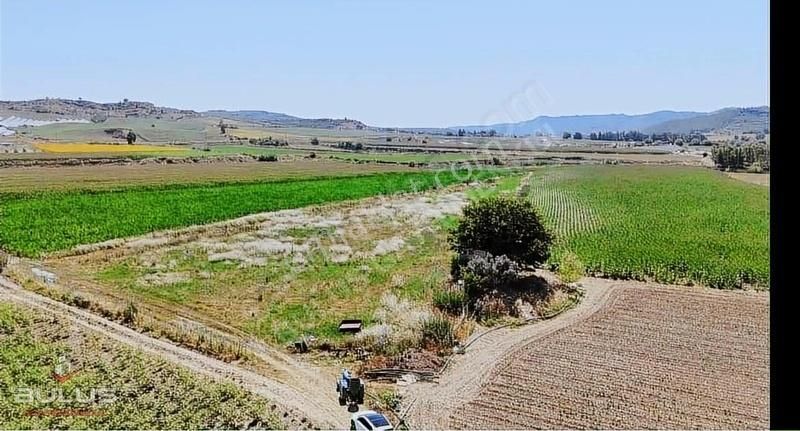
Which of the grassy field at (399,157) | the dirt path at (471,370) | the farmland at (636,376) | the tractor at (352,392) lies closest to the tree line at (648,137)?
the farmland at (636,376)

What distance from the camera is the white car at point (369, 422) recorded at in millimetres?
3416

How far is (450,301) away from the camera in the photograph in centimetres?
588

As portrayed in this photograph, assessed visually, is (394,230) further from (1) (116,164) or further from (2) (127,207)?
(1) (116,164)

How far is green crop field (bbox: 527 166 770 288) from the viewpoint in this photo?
7.28m

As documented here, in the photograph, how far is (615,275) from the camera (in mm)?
7332

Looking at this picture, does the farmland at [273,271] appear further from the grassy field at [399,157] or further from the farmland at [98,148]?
the grassy field at [399,157]

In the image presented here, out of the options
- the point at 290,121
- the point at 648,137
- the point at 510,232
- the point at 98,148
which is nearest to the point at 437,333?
the point at 510,232

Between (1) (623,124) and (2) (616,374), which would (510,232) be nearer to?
(2) (616,374)

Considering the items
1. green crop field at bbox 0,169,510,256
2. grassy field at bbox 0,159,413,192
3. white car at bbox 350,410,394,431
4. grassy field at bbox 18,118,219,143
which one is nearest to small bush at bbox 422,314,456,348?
white car at bbox 350,410,394,431

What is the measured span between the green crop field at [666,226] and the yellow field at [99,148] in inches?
367

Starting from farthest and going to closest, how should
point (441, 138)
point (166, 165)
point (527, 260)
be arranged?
1. point (441, 138)
2. point (166, 165)
3. point (527, 260)

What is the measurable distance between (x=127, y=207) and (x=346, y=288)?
5.95 meters

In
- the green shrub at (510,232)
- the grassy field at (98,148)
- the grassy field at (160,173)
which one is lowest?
the green shrub at (510,232)

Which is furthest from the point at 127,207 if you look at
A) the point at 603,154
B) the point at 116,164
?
the point at 603,154
